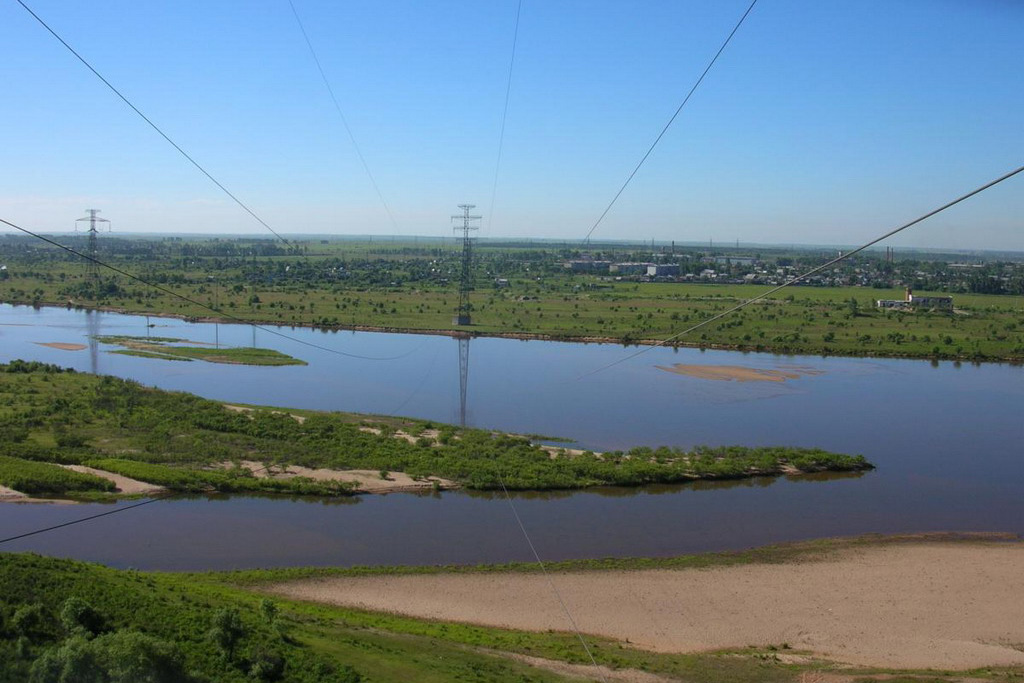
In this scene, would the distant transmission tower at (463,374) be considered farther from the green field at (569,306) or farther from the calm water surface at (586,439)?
the green field at (569,306)

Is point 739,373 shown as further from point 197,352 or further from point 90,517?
point 90,517

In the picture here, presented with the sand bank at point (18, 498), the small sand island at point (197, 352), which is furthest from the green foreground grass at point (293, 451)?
the small sand island at point (197, 352)

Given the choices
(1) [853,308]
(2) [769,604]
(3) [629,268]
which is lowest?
(2) [769,604]

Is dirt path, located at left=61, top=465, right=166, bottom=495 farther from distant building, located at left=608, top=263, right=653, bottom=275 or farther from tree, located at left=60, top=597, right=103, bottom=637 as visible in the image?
distant building, located at left=608, top=263, right=653, bottom=275

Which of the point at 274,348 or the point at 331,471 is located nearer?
the point at 331,471

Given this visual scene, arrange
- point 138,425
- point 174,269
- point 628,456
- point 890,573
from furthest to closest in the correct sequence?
point 174,269
point 138,425
point 628,456
point 890,573

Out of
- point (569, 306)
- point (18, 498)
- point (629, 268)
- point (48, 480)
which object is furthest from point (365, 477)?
point (629, 268)

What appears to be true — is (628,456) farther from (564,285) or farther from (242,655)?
(564,285)

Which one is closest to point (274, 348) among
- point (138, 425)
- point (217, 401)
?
point (217, 401)
